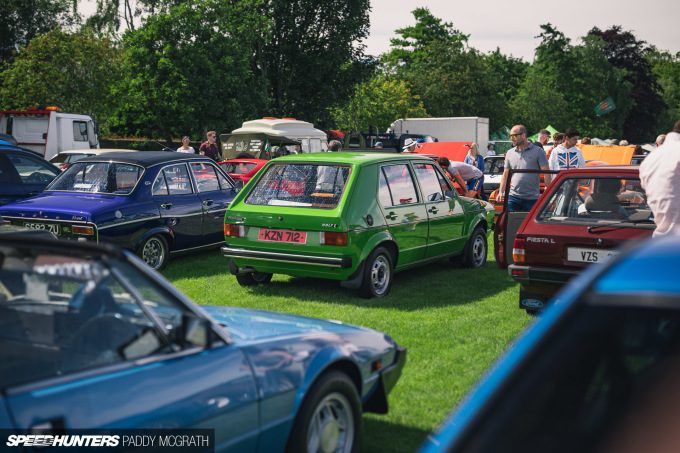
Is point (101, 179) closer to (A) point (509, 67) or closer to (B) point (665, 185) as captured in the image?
(B) point (665, 185)

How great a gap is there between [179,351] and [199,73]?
→ 94.9ft

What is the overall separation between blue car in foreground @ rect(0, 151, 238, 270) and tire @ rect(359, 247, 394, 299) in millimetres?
3328

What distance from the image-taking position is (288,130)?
77.7ft

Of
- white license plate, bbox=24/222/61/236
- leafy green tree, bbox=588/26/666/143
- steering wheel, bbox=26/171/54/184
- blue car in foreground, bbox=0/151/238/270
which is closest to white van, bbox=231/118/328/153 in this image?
steering wheel, bbox=26/171/54/184

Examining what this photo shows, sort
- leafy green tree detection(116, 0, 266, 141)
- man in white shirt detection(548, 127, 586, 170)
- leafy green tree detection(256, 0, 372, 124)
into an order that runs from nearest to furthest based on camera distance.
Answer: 1. man in white shirt detection(548, 127, 586, 170)
2. leafy green tree detection(116, 0, 266, 141)
3. leafy green tree detection(256, 0, 372, 124)

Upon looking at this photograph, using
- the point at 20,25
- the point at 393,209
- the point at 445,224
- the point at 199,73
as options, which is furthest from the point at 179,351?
the point at 20,25

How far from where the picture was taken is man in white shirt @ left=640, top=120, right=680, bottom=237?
18.4ft

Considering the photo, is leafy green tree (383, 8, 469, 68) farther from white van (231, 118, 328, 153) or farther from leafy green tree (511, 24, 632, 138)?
white van (231, 118, 328, 153)

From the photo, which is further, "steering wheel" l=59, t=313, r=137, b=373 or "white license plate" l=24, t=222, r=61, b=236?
"white license plate" l=24, t=222, r=61, b=236

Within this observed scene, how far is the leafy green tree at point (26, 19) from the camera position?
45000mm

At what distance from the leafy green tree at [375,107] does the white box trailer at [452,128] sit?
33.5ft

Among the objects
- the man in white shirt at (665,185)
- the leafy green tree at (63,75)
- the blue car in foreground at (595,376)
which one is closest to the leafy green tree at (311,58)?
the leafy green tree at (63,75)

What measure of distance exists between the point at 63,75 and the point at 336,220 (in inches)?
1219

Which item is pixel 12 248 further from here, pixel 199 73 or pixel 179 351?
pixel 199 73
